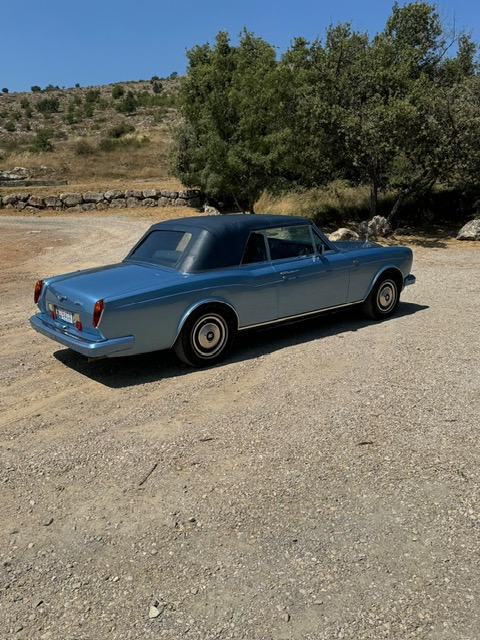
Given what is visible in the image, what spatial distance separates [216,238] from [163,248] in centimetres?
68

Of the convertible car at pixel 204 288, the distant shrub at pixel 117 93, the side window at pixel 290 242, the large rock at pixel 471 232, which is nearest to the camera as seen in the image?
the convertible car at pixel 204 288

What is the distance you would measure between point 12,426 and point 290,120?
14.4m

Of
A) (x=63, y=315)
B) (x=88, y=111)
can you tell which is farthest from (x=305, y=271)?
(x=88, y=111)

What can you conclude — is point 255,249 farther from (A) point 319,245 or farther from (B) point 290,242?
(A) point 319,245

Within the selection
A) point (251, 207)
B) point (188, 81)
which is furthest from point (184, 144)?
point (251, 207)

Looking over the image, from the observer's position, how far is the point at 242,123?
17688 millimetres

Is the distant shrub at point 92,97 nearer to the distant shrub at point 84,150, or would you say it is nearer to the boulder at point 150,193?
the distant shrub at point 84,150

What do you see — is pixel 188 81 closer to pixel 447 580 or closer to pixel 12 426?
pixel 12 426

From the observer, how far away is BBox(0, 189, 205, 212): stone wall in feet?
84.9

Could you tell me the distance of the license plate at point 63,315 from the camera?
5501 millimetres

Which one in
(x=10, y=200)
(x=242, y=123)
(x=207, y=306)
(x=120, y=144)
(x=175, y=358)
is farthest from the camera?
(x=120, y=144)

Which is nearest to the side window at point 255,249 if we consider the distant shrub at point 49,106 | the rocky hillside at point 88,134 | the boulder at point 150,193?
the boulder at point 150,193

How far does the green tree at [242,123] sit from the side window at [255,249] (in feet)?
37.7

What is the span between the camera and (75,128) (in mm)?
56750
